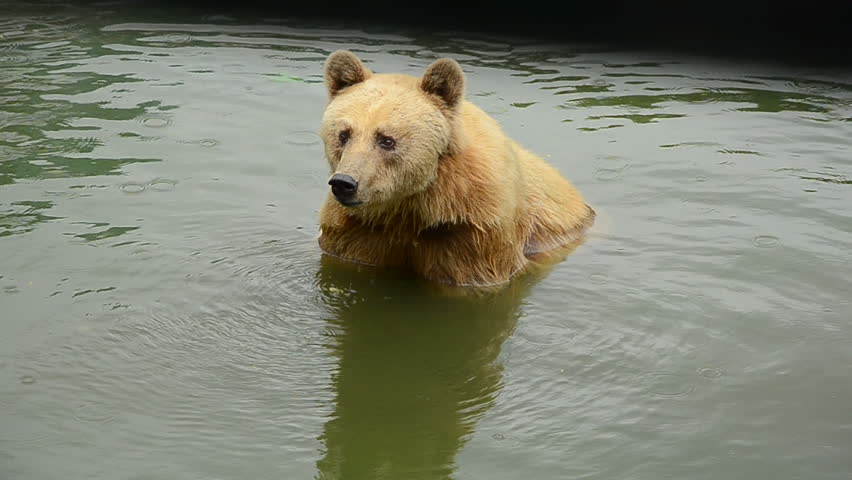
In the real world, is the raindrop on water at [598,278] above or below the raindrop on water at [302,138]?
below

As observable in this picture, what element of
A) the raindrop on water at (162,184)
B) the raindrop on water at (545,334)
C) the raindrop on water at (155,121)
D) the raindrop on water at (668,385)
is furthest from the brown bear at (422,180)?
the raindrop on water at (155,121)

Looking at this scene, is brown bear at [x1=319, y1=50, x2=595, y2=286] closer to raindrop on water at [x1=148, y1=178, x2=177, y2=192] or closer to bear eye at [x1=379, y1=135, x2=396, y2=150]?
bear eye at [x1=379, y1=135, x2=396, y2=150]

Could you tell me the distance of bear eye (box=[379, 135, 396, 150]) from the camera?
548 cm

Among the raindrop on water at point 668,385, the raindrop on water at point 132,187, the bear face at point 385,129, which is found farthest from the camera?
the raindrop on water at point 132,187

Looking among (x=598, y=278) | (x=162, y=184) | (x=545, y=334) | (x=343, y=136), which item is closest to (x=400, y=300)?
(x=545, y=334)

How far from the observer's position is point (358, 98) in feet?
18.5

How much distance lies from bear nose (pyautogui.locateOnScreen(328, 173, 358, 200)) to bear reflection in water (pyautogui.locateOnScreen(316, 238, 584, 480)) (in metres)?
0.70

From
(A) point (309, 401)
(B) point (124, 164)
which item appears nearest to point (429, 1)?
(B) point (124, 164)

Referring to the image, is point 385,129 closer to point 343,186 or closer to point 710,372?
point 343,186

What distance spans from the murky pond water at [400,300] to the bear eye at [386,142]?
896mm

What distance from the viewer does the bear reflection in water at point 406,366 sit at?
4.41 m

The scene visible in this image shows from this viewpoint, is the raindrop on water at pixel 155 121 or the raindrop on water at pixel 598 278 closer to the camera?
the raindrop on water at pixel 598 278

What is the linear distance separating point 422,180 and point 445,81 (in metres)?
0.53

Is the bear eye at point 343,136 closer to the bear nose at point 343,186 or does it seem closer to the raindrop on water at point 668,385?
the bear nose at point 343,186
